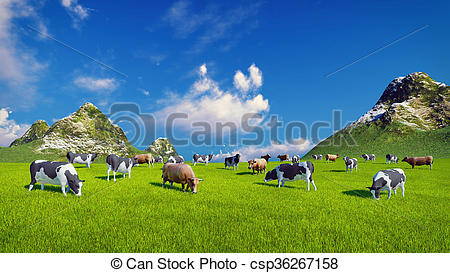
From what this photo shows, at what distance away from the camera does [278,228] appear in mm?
6438

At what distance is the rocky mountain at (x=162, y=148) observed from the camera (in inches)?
6865

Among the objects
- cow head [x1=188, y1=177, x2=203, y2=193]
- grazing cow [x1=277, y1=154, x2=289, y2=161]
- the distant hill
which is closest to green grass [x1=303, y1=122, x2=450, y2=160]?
the distant hill

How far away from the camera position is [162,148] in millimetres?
183500

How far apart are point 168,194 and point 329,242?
8.42 m

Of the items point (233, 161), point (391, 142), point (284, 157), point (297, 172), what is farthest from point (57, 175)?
point (391, 142)

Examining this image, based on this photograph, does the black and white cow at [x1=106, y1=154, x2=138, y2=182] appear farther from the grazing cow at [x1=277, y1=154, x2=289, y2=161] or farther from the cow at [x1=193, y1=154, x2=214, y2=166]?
the grazing cow at [x1=277, y1=154, x2=289, y2=161]

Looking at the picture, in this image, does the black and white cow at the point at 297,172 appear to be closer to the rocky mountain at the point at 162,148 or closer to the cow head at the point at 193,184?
the cow head at the point at 193,184

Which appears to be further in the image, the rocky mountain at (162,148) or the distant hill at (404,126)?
the rocky mountain at (162,148)

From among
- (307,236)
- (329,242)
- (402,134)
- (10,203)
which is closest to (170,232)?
(307,236)

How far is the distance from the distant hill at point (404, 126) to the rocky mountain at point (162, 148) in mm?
114537

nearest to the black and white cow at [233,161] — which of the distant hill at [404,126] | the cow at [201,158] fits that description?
the cow at [201,158]

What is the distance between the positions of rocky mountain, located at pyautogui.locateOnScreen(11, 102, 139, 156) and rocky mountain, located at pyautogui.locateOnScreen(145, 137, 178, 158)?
3382 centimetres

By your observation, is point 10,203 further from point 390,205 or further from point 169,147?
point 169,147

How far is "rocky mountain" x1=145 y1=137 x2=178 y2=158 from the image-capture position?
572 feet
